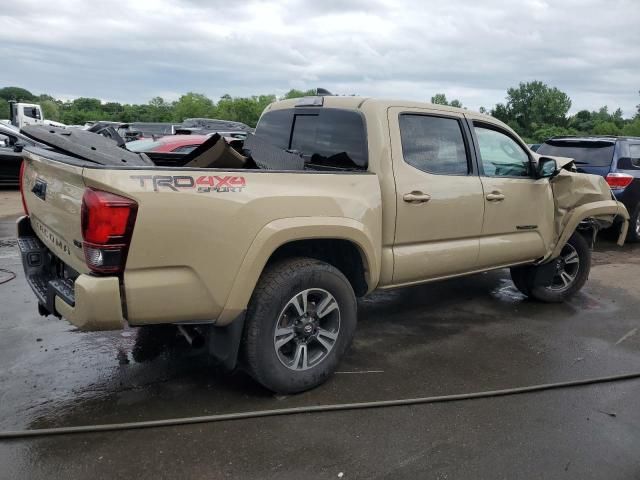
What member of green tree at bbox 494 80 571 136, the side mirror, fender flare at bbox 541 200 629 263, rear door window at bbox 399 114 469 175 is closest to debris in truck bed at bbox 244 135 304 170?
rear door window at bbox 399 114 469 175

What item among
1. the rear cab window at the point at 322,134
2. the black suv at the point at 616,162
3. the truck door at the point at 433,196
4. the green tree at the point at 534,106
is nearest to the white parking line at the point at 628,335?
the truck door at the point at 433,196

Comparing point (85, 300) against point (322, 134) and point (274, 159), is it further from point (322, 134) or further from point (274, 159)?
point (322, 134)

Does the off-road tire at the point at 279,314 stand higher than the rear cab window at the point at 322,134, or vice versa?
the rear cab window at the point at 322,134

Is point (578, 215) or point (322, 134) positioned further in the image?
point (578, 215)

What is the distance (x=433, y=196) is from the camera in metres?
4.29

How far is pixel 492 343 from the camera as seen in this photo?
4770mm

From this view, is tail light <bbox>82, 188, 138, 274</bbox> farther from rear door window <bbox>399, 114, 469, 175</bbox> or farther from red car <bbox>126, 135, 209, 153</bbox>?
red car <bbox>126, 135, 209, 153</bbox>

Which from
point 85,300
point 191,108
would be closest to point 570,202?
point 85,300

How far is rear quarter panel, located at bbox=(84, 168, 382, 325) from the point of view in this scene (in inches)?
113

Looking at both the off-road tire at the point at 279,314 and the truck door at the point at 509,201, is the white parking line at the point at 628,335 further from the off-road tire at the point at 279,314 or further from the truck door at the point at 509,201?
the off-road tire at the point at 279,314

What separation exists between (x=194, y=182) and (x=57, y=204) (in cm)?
90

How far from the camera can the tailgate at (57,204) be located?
2990 millimetres

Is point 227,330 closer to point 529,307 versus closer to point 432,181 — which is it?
point 432,181

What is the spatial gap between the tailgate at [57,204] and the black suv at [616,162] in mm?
8259
